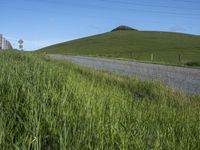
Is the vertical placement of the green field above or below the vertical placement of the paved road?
above

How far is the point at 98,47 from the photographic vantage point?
3723 inches

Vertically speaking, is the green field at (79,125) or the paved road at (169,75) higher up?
the green field at (79,125)

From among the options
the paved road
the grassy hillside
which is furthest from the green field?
the grassy hillside

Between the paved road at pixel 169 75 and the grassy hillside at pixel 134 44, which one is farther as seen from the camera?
the grassy hillside at pixel 134 44

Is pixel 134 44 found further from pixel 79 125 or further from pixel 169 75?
A: pixel 79 125

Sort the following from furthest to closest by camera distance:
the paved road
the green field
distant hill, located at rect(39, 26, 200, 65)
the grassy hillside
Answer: distant hill, located at rect(39, 26, 200, 65) → the grassy hillside → the paved road → the green field

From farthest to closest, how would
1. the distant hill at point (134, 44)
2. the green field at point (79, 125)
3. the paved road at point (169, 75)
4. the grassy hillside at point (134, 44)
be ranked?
the distant hill at point (134, 44)
the grassy hillside at point (134, 44)
the paved road at point (169, 75)
the green field at point (79, 125)

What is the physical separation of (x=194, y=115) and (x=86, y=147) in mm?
2769

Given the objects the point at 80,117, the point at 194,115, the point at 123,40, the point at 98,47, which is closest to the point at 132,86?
the point at 194,115

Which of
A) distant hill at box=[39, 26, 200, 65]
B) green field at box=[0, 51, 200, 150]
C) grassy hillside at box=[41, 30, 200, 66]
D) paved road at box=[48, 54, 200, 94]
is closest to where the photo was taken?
green field at box=[0, 51, 200, 150]

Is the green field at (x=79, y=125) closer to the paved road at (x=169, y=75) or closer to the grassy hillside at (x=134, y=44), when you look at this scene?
the paved road at (x=169, y=75)

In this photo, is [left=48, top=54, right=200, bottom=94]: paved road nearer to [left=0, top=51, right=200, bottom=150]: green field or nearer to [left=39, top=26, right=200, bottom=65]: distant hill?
[left=0, top=51, right=200, bottom=150]: green field

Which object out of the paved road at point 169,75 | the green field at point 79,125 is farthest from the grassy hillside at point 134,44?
the green field at point 79,125

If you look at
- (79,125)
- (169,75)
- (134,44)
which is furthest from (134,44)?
(79,125)
